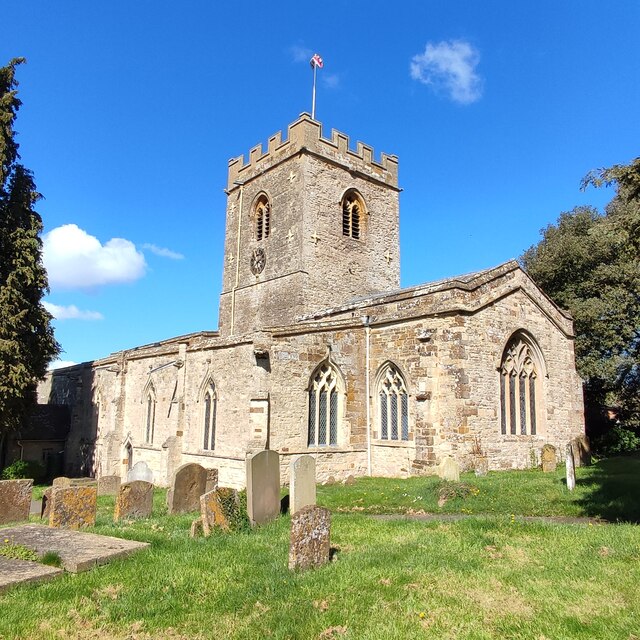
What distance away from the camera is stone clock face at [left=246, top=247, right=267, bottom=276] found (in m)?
26.0

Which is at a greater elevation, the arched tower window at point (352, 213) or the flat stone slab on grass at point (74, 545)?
the arched tower window at point (352, 213)

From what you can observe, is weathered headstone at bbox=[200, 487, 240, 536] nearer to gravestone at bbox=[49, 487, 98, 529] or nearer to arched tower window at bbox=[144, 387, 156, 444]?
gravestone at bbox=[49, 487, 98, 529]

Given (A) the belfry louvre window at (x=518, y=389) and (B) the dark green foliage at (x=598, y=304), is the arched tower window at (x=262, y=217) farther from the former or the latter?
(A) the belfry louvre window at (x=518, y=389)

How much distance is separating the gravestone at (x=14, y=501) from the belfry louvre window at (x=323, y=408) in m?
7.48

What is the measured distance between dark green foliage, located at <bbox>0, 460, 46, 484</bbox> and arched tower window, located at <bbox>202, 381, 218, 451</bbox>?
1119 cm

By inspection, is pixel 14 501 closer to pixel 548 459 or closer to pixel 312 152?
pixel 548 459

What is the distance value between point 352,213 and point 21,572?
75.2 ft

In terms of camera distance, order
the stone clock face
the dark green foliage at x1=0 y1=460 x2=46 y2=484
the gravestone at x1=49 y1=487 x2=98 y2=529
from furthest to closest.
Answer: the stone clock face, the dark green foliage at x1=0 y1=460 x2=46 y2=484, the gravestone at x1=49 y1=487 x2=98 y2=529

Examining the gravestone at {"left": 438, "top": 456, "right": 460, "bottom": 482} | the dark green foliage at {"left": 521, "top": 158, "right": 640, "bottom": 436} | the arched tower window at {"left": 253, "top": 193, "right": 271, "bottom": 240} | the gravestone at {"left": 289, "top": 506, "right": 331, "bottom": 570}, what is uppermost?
the arched tower window at {"left": 253, "top": 193, "right": 271, "bottom": 240}

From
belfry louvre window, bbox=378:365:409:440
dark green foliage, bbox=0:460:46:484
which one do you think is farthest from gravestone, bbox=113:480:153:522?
dark green foliage, bbox=0:460:46:484

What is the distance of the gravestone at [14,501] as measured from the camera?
10.1 meters

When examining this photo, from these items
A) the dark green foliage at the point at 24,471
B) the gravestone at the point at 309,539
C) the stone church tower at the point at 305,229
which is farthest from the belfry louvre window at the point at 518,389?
the dark green foliage at the point at 24,471

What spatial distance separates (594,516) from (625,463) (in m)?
8.26

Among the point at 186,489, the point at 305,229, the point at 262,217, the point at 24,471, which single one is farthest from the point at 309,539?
the point at 24,471
